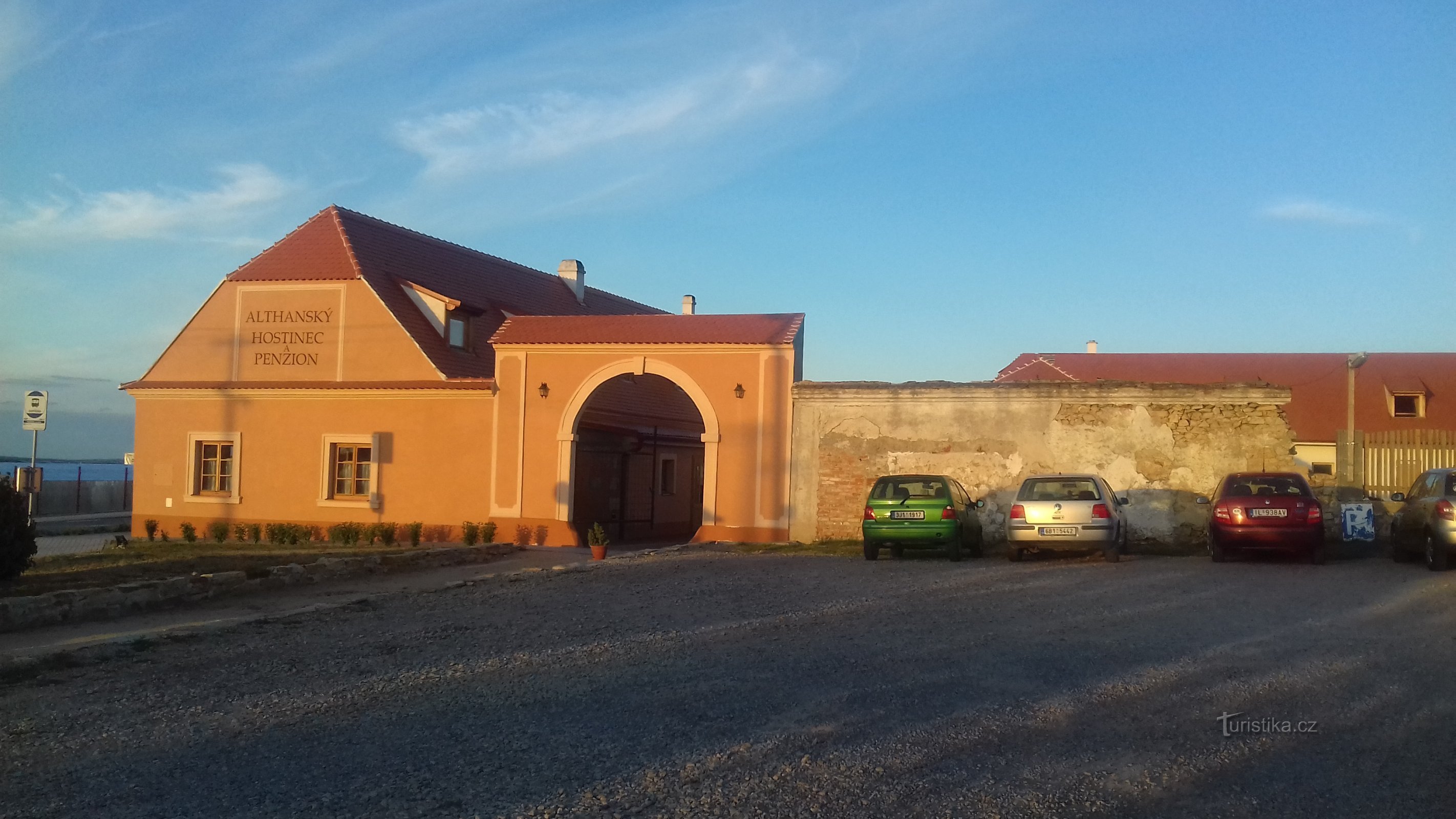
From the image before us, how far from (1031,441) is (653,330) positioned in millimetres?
8060

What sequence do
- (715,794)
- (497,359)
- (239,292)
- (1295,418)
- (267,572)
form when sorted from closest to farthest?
(715,794) < (267,572) < (497,359) < (239,292) < (1295,418)

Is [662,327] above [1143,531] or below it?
above

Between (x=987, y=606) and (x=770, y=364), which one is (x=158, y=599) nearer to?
(x=987, y=606)

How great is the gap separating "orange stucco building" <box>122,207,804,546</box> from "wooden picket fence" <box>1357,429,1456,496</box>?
11.0m

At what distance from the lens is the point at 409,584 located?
49.5 feet

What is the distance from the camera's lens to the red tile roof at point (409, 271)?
26.1m

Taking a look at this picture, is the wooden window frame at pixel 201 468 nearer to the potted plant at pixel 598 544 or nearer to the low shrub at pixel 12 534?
the potted plant at pixel 598 544

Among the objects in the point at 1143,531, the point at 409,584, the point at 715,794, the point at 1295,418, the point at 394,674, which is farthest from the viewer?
the point at 1295,418

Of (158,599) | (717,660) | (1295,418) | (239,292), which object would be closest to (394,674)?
(717,660)

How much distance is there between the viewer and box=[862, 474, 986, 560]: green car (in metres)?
17.8

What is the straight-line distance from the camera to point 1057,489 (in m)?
17.6

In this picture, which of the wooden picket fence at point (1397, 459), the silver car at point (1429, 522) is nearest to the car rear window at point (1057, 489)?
the silver car at point (1429, 522)

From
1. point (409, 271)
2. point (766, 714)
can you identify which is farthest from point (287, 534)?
point (766, 714)

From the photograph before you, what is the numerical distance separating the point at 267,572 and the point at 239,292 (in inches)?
592
